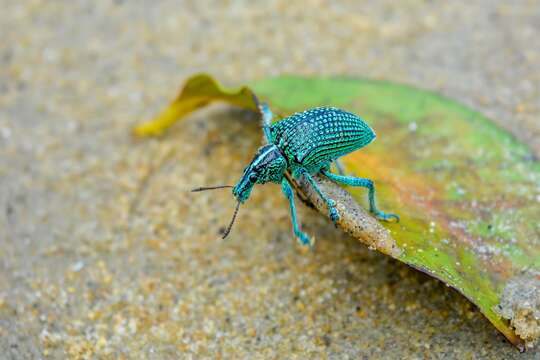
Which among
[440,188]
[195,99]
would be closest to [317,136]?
[440,188]

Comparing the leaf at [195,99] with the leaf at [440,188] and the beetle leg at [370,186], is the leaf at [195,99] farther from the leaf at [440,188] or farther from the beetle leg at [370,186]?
the beetle leg at [370,186]

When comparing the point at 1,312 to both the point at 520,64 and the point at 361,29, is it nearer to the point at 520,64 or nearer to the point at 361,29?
the point at 361,29

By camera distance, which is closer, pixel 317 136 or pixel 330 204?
pixel 330 204

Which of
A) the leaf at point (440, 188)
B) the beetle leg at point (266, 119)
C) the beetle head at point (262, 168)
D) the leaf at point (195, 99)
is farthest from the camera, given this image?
the leaf at point (195, 99)

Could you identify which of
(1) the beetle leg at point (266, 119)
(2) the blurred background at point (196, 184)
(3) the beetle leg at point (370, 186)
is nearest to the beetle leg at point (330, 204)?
(3) the beetle leg at point (370, 186)

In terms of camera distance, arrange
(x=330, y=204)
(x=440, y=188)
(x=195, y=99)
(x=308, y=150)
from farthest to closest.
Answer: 1. (x=195, y=99)
2. (x=440, y=188)
3. (x=308, y=150)
4. (x=330, y=204)

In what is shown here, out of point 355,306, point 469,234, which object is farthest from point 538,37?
point 355,306

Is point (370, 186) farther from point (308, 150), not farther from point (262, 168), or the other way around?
point (262, 168)
